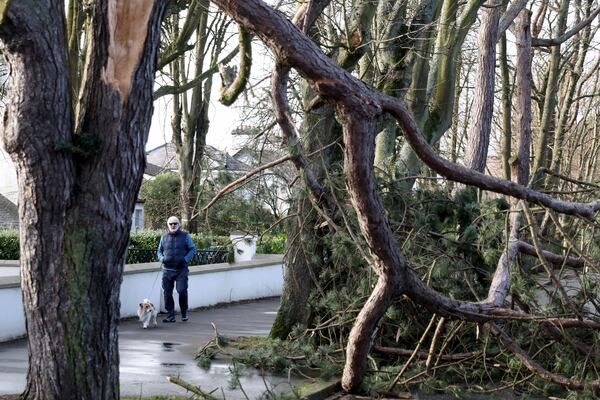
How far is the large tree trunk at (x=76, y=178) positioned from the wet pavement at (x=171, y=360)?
258cm

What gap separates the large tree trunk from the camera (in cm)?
681

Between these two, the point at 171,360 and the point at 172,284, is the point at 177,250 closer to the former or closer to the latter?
the point at 172,284

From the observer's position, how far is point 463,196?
12750mm

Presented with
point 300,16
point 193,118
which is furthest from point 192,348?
point 193,118

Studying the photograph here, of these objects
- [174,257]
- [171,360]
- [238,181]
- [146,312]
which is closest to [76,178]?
[238,181]

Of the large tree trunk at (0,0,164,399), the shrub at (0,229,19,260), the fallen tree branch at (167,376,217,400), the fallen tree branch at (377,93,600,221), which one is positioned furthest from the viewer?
the shrub at (0,229,19,260)

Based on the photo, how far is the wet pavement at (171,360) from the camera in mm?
10438

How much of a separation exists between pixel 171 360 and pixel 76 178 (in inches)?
246

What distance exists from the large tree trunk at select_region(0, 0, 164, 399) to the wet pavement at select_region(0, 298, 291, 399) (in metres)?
2.58

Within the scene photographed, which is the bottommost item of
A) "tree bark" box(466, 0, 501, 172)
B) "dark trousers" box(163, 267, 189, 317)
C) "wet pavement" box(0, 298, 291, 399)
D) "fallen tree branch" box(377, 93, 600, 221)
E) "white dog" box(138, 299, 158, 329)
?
"wet pavement" box(0, 298, 291, 399)

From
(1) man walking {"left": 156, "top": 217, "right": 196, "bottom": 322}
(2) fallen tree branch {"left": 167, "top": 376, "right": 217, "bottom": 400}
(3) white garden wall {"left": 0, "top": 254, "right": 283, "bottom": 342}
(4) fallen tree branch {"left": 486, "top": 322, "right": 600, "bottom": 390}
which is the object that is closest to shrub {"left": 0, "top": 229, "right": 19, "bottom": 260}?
(3) white garden wall {"left": 0, "top": 254, "right": 283, "bottom": 342}

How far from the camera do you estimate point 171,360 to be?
12.9 meters

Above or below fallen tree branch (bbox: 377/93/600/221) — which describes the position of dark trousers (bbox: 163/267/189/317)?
below

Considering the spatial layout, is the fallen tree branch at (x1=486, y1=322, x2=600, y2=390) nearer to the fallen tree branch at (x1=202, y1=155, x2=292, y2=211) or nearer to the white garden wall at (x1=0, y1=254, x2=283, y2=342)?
the fallen tree branch at (x1=202, y1=155, x2=292, y2=211)
